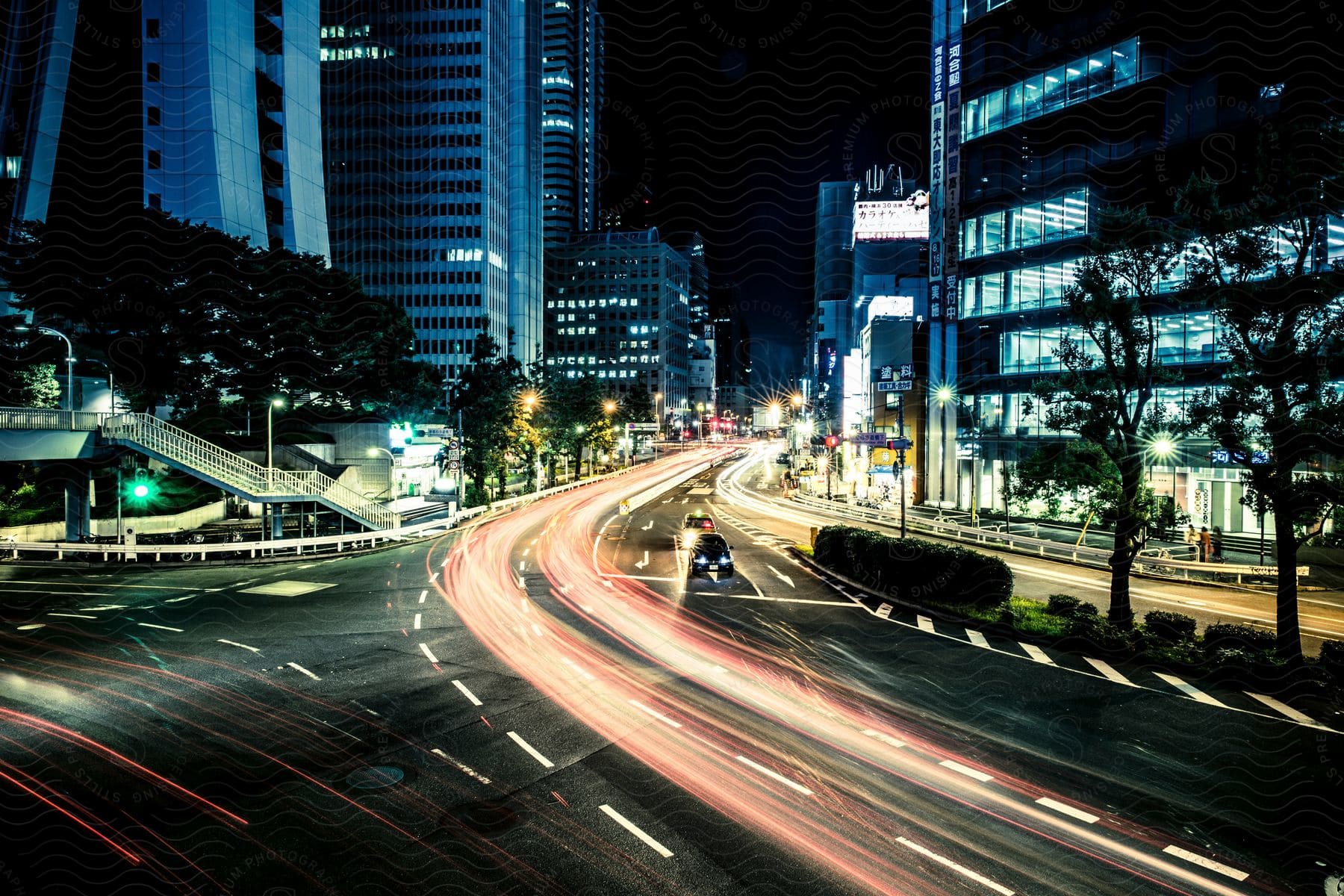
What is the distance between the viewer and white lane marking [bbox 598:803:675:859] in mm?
8836

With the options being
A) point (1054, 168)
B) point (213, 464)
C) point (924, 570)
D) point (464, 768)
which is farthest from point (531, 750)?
point (1054, 168)

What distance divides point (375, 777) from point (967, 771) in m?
9.05

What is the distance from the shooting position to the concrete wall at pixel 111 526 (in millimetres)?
34062

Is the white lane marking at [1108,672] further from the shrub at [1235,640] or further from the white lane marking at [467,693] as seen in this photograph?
the white lane marking at [467,693]

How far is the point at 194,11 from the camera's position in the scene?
2254 inches

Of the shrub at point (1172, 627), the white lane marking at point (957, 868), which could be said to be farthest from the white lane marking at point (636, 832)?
the shrub at point (1172, 627)

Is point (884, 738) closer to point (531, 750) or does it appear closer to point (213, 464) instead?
point (531, 750)

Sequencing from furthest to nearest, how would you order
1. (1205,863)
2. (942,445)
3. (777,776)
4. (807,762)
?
(942,445), (807,762), (777,776), (1205,863)

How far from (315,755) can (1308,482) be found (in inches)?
789

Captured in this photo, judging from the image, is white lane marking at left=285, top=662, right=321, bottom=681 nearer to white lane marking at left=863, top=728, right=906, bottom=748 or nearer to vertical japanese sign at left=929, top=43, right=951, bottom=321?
white lane marking at left=863, top=728, right=906, bottom=748

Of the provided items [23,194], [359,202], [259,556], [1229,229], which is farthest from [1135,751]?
[359,202]

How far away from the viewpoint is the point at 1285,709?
13531 mm

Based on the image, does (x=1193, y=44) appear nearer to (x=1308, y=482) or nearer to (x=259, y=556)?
(x=1308, y=482)

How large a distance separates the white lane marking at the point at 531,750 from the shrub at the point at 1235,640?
47.8 feet
